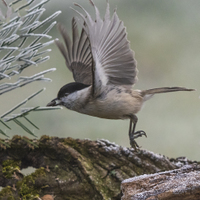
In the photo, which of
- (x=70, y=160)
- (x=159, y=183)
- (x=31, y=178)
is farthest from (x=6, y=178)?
(x=159, y=183)

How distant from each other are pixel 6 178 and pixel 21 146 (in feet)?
0.31

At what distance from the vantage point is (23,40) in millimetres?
881

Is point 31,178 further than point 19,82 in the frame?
Yes

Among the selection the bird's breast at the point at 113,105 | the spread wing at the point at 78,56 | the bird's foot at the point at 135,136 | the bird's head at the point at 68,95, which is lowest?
the bird's foot at the point at 135,136

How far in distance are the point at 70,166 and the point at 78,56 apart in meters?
0.46

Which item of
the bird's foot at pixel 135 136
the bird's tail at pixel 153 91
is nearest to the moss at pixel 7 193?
the bird's foot at pixel 135 136

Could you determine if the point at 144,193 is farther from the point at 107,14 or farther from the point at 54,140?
the point at 107,14

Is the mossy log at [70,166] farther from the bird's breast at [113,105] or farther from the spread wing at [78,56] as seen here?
the spread wing at [78,56]

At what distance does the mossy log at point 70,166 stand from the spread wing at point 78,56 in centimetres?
34

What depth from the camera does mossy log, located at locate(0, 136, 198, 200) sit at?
3.29ft

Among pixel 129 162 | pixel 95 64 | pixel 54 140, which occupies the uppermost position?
pixel 95 64

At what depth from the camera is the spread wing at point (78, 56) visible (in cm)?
129

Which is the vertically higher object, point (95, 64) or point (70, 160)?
point (95, 64)

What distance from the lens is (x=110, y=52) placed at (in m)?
1.06
